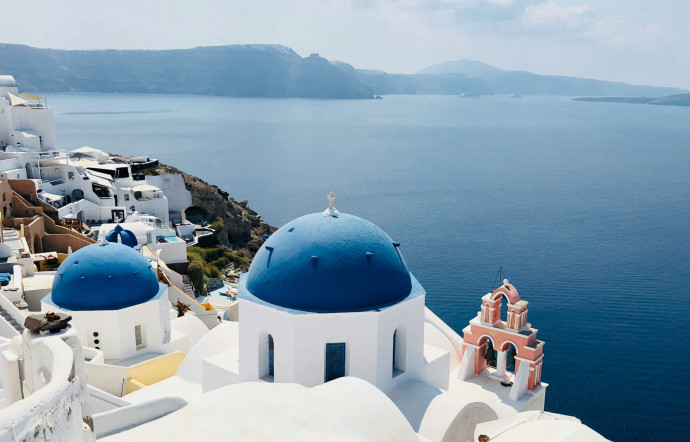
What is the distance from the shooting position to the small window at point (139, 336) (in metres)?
14.1

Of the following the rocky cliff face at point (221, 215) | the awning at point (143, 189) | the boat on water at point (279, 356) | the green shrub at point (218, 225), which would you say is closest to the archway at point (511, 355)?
the boat on water at point (279, 356)

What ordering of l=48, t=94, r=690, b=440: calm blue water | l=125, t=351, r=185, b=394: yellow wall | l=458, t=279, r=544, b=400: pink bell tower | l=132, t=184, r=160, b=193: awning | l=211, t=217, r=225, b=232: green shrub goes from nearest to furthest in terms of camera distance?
1. l=458, t=279, r=544, b=400: pink bell tower
2. l=125, t=351, r=185, b=394: yellow wall
3. l=48, t=94, r=690, b=440: calm blue water
4. l=132, t=184, r=160, b=193: awning
5. l=211, t=217, r=225, b=232: green shrub

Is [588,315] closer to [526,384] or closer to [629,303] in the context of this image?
[629,303]

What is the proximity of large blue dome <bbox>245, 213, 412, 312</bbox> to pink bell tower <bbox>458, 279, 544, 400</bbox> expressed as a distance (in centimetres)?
293

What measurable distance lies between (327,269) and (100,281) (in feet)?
20.6

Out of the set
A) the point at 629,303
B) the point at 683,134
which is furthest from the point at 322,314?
the point at 683,134

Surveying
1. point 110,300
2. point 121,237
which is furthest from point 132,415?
point 121,237

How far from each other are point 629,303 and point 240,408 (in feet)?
91.4

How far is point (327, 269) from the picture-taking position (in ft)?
33.6

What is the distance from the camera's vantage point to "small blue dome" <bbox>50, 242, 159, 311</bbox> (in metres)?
13.4

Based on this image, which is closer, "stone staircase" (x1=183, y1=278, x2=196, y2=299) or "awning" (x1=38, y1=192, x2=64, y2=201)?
"stone staircase" (x1=183, y1=278, x2=196, y2=299)

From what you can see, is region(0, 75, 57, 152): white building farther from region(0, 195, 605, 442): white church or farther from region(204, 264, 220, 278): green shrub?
region(0, 195, 605, 442): white church

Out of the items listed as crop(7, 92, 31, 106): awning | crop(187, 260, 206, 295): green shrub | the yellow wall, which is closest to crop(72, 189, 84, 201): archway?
crop(187, 260, 206, 295): green shrub

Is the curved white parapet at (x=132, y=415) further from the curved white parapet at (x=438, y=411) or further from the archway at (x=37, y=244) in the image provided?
the archway at (x=37, y=244)
